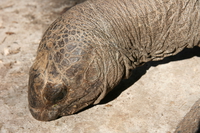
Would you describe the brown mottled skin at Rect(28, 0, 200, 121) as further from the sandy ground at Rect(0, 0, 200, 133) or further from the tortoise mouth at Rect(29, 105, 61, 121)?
the sandy ground at Rect(0, 0, 200, 133)

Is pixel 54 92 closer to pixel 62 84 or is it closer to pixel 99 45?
pixel 62 84

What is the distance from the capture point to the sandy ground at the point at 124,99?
149 inches

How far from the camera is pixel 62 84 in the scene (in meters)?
3.52

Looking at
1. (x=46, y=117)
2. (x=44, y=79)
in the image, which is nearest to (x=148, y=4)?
(x=44, y=79)

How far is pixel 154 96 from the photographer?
4207mm

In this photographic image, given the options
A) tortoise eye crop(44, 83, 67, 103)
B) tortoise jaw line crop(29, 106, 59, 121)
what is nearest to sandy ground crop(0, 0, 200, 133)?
tortoise jaw line crop(29, 106, 59, 121)

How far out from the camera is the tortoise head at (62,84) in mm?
3500

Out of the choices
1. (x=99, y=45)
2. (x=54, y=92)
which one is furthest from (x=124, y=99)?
(x=54, y=92)

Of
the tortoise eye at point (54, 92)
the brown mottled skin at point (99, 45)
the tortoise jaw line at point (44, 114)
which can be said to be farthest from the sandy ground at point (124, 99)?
the tortoise eye at point (54, 92)

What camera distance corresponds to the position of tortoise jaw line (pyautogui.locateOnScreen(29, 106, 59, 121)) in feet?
12.3

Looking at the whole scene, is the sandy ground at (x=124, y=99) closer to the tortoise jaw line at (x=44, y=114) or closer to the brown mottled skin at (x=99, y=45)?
the tortoise jaw line at (x=44, y=114)

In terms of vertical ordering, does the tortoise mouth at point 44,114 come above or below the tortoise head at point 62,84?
below

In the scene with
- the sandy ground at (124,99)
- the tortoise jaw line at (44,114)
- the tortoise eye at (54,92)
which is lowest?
the sandy ground at (124,99)

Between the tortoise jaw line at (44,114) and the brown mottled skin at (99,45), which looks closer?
the brown mottled skin at (99,45)
